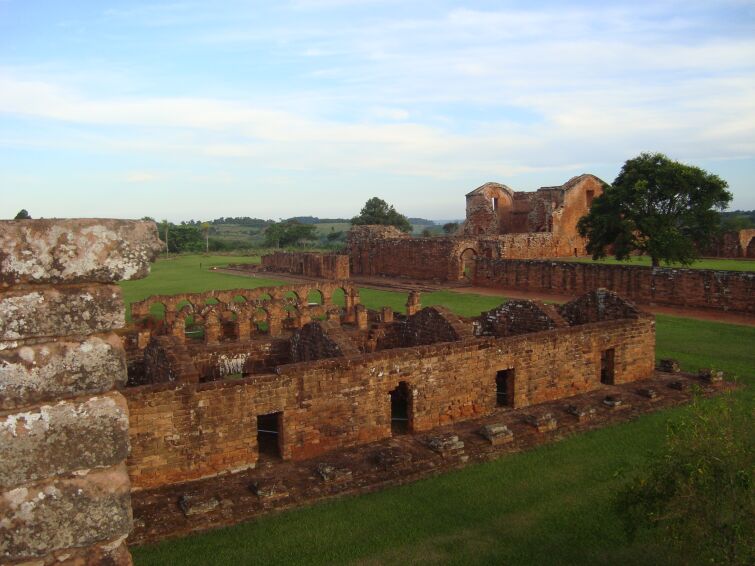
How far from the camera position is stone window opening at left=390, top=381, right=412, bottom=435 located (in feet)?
30.4

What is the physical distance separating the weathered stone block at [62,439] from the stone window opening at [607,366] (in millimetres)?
10247

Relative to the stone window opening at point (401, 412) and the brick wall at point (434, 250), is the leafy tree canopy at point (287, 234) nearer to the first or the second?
the brick wall at point (434, 250)

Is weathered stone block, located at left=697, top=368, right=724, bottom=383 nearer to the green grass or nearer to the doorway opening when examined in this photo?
the doorway opening

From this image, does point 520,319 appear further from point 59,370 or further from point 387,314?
point 59,370

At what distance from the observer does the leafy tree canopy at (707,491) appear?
4.60 meters

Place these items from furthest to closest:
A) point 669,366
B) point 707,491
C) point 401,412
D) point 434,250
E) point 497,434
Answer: point 434,250, point 669,366, point 401,412, point 497,434, point 707,491

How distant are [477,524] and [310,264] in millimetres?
33549

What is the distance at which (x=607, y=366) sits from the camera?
1184 cm

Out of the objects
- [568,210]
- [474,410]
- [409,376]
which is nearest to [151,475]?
[409,376]

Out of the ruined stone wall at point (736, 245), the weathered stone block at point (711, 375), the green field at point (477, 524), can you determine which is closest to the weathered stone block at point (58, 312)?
the green field at point (477, 524)

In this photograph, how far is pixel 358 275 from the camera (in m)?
41.0

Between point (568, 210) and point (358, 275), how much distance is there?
45.7 feet

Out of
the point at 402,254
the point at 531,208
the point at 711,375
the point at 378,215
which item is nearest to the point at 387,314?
the point at 711,375

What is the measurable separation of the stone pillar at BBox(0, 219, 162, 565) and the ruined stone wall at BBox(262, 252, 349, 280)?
34083 mm
